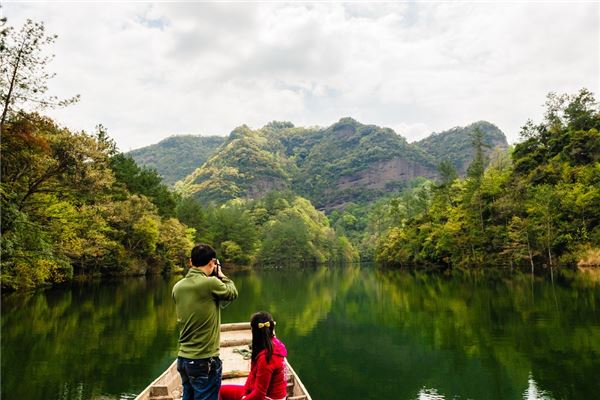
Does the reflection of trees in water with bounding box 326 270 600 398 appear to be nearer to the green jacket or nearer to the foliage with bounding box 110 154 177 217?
the green jacket

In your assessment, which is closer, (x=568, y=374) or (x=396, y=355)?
(x=568, y=374)

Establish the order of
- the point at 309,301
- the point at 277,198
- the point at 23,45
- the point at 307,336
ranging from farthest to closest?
the point at 277,198 < the point at 309,301 < the point at 23,45 < the point at 307,336

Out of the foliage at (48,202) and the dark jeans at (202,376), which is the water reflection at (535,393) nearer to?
the dark jeans at (202,376)

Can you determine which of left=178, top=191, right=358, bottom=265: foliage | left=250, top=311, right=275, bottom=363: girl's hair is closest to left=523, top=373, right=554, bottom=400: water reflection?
left=250, top=311, right=275, bottom=363: girl's hair

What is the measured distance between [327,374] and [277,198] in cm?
10744

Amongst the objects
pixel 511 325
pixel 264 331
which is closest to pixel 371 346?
pixel 511 325

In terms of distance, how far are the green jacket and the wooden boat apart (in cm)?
214

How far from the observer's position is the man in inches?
172

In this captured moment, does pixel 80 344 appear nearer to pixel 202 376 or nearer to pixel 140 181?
pixel 202 376

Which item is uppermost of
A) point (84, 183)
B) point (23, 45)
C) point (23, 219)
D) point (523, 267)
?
point (23, 45)

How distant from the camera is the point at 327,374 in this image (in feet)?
35.9

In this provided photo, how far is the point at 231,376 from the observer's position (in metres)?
8.06

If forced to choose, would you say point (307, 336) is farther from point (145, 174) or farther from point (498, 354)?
point (145, 174)

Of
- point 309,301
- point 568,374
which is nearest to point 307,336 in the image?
point 568,374
